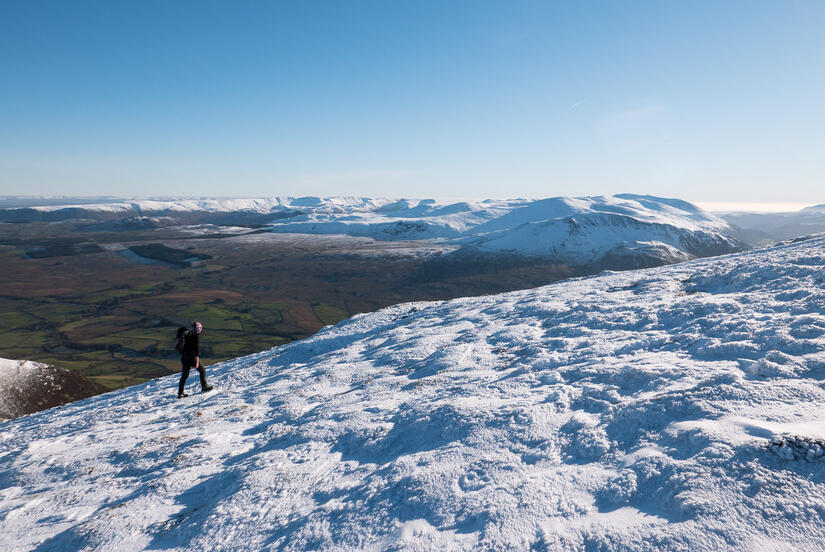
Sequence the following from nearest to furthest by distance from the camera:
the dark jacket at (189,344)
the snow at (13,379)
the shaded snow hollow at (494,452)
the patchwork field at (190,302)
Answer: the shaded snow hollow at (494,452) < the dark jacket at (189,344) < the snow at (13,379) < the patchwork field at (190,302)

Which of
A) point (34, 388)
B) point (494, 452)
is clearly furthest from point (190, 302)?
point (494, 452)

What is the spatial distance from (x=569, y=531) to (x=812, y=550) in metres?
2.40

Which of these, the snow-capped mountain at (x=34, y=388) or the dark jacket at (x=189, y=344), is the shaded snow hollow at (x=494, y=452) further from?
the snow-capped mountain at (x=34, y=388)

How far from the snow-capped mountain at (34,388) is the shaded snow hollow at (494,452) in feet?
58.4

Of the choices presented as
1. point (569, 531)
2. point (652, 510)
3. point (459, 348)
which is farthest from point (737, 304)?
point (569, 531)

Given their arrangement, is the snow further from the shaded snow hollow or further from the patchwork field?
the patchwork field

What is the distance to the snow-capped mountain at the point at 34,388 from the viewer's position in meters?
25.9

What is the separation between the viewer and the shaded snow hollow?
5004 millimetres

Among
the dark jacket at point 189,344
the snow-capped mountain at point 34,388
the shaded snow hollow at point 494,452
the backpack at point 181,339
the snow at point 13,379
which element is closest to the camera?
the shaded snow hollow at point 494,452

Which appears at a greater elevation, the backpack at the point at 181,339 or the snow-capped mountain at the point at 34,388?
the backpack at the point at 181,339

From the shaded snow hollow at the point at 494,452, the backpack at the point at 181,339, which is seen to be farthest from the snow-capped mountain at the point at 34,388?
the backpack at the point at 181,339

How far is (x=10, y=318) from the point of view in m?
112

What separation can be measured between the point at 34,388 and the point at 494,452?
36353mm

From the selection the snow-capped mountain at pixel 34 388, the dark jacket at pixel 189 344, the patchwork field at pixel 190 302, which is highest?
the dark jacket at pixel 189 344
